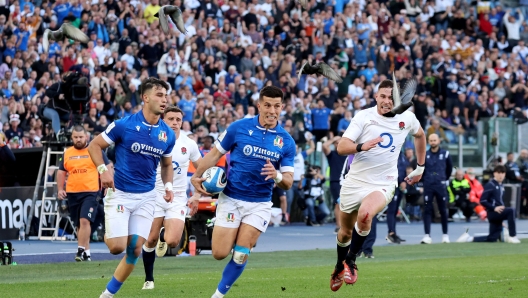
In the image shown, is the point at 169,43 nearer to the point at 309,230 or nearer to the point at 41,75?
the point at 41,75

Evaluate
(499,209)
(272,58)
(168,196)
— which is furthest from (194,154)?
(272,58)

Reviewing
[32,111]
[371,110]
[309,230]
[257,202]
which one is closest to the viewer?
[257,202]

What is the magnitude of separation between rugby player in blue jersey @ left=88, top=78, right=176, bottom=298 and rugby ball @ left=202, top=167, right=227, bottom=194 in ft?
2.65

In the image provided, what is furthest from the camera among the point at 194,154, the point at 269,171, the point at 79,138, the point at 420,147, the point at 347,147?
the point at 79,138

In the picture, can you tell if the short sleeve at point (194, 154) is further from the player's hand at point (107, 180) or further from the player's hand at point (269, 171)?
the player's hand at point (269, 171)

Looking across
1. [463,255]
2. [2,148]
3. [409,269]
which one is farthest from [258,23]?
[409,269]

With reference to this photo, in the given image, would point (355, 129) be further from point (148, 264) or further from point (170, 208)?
point (148, 264)

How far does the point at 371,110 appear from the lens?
541 inches

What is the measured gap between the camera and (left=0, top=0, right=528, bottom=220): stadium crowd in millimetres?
26672

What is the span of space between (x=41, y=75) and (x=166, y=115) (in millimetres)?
12173

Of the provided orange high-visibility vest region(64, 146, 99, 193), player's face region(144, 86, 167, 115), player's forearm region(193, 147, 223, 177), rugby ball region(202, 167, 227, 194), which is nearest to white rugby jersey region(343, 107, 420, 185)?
player's forearm region(193, 147, 223, 177)

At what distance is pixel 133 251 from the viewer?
1164cm

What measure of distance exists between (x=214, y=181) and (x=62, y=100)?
35.7ft

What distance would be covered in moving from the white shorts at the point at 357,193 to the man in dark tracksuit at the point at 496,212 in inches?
379
